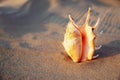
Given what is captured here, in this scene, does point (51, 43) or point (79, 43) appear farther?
point (51, 43)

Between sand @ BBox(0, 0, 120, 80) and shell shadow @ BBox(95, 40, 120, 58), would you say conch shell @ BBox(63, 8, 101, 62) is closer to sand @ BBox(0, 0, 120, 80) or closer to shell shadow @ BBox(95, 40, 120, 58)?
sand @ BBox(0, 0, 120, 80)

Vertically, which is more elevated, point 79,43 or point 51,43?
point 79,43

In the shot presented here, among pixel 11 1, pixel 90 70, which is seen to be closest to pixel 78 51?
pixel 90 70

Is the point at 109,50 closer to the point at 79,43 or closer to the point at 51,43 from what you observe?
the point at 79,43

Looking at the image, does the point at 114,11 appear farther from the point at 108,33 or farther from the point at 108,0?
the point at 108,33

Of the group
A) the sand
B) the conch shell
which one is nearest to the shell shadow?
the sand

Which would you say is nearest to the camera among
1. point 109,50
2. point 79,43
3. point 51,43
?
point 79,43

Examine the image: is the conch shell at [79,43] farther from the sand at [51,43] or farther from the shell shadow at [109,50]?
the shell shadow at [109,50]

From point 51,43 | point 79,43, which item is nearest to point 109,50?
point 79,43
